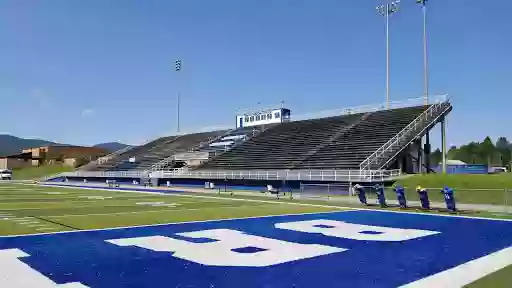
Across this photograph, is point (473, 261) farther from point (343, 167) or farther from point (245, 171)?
point (245, 171)

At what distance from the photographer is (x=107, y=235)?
12.3m

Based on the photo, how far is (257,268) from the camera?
8.18 metres

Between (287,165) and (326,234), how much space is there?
27589 mm

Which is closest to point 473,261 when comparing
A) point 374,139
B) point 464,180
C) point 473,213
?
point 473,213

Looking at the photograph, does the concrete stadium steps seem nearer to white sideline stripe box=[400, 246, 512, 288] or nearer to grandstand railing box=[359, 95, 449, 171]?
grandstand railing box=[359, 95, 449, 171]

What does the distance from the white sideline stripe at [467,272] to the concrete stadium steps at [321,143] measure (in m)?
24.6

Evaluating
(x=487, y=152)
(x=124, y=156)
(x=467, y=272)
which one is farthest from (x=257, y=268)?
(x=487, y=152)

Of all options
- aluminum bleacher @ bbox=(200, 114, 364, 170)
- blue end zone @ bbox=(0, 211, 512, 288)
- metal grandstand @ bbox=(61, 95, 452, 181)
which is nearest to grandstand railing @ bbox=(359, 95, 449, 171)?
metal grandstand @ bbox=(61, 95, 452, 181)

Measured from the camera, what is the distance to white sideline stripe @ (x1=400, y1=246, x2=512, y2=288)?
23.6ft

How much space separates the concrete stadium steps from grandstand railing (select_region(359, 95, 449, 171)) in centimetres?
90

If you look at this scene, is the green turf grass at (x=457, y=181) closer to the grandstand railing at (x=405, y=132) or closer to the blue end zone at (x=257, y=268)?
the grandstand railing at (x=405, y=132)

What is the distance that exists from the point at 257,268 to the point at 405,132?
102 ft

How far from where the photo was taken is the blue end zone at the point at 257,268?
7.33m

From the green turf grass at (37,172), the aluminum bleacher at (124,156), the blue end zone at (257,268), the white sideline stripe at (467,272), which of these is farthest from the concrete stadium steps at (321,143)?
the green turf grass at (37,172)
